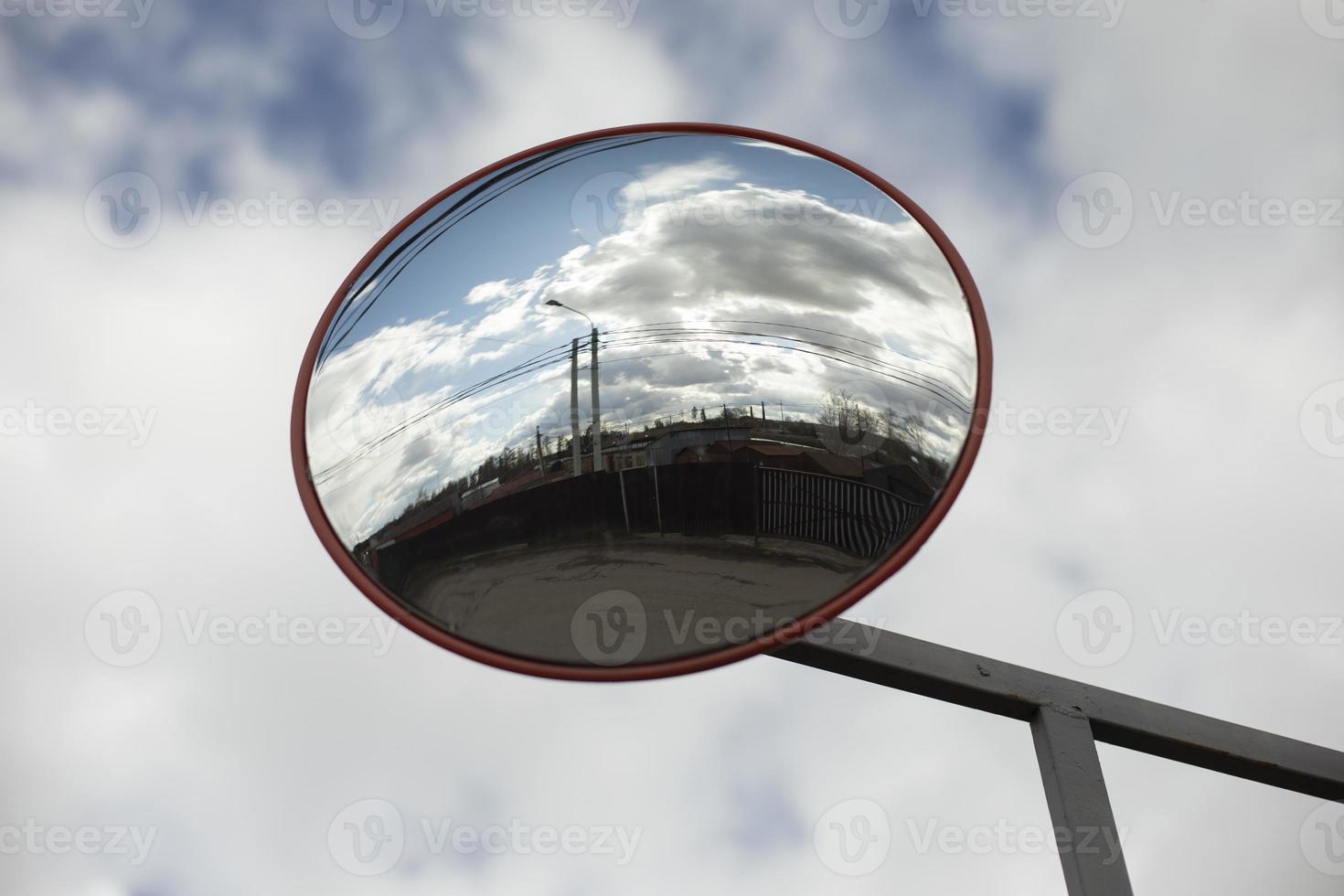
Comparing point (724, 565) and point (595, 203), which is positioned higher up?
point (595, 203)

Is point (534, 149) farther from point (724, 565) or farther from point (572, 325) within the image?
point (724, 565)

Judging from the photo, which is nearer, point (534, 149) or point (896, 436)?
point (896, 436)

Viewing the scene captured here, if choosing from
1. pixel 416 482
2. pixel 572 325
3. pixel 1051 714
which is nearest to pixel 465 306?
pixel 572 325

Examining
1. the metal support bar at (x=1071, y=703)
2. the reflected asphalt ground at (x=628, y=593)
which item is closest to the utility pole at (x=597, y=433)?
the reflected asphalt ground at (x=628, y=593)

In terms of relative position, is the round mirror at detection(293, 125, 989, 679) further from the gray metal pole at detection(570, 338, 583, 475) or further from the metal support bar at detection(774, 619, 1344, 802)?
the metal support bar at detection(774, 619, 1344, 802)

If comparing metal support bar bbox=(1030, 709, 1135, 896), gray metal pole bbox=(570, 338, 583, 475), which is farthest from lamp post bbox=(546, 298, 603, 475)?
metal support bar bbox=(1030, 709, 1135, 896)

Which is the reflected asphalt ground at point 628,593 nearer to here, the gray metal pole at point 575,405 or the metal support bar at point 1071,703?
the gray metal pole at point 575,405
